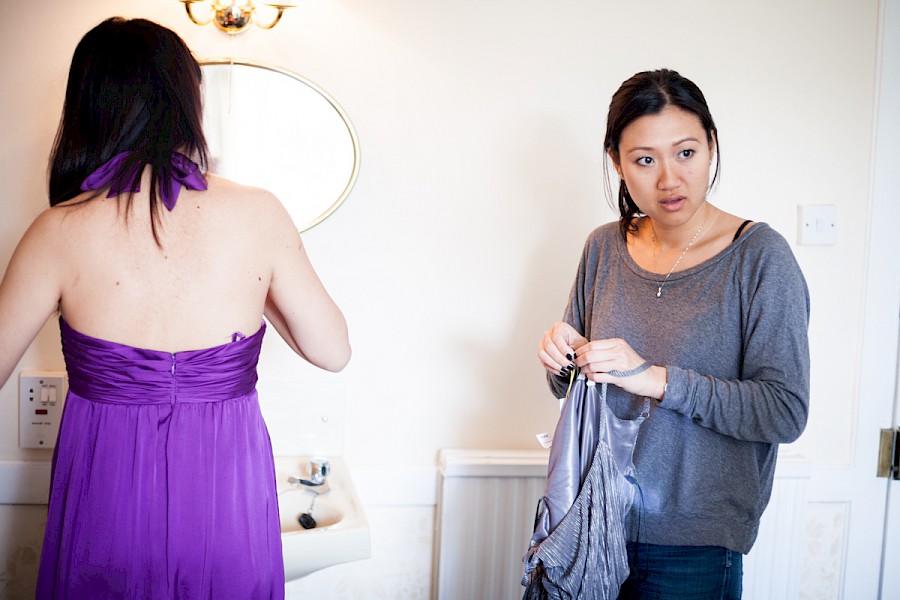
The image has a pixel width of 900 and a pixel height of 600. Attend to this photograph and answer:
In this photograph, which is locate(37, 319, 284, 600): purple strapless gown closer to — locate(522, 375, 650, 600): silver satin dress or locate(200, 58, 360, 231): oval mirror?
locate(522, 375, 650, 600): silver satin dress

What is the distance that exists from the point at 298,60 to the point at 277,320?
733 mm

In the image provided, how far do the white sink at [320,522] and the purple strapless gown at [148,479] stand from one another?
0.75 ft

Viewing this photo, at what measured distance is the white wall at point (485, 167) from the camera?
1871mm

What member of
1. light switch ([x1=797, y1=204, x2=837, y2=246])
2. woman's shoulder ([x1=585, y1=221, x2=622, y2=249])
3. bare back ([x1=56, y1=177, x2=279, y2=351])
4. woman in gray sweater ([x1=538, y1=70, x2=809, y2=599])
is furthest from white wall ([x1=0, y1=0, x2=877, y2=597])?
bare back ([x1=56, y1=177, x2=279, y2=351])

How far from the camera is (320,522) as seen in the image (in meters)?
1.71

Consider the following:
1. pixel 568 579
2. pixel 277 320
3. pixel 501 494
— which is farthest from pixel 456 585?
pixel 277 320

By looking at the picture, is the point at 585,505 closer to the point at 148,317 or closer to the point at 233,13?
the point at 148,317

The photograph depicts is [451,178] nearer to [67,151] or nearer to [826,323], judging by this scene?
[67,151]

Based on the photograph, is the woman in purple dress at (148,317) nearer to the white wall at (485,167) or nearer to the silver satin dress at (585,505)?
the silver satin dress at (585,505)

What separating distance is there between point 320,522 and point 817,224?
1504 millimetres

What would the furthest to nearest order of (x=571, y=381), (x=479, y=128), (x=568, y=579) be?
(x=479, y=128) < (x=571, y=381) < (x=568, y=579)

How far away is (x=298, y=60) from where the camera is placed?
186 cm

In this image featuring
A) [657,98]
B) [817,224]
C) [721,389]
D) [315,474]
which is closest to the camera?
[721,389]

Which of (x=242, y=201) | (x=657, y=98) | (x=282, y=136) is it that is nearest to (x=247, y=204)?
(x=242, y=201)
